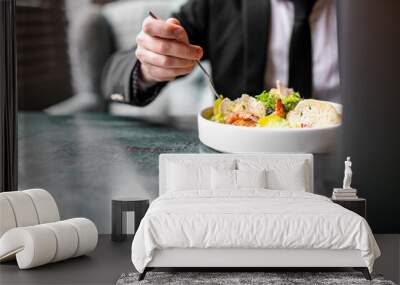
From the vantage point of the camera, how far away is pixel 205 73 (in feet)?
20.5

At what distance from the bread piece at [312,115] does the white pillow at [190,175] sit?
64 centimetres

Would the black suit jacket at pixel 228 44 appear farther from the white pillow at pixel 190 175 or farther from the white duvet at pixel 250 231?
the white duvet at pixel 250 231

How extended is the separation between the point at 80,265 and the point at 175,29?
1.89m

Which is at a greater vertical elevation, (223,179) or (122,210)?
(223,179)

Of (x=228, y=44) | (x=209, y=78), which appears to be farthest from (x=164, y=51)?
(x=228, y=44)

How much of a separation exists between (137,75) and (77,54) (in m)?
0.57

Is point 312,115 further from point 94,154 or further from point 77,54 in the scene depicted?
point 77,54

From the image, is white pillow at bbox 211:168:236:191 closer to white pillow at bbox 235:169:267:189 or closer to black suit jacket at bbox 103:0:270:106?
white pillow at bbox 235:169:267:189

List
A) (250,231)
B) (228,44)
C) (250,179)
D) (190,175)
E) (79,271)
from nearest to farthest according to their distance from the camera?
1. (250,231)
2. (79,271)
3. (250,179)
4. (190,175)
5. (228,44)

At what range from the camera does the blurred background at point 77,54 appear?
634 cm

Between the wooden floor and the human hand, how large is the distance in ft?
4.69

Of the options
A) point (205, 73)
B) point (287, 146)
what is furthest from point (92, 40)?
point (287, 146)

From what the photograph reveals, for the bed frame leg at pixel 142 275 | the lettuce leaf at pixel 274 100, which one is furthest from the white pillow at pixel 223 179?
the bed frame leg at pixel 142 275

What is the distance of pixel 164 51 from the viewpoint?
584 cm
